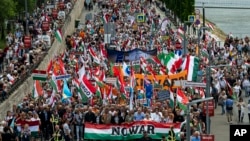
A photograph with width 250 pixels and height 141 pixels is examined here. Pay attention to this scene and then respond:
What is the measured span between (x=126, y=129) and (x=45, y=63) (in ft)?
67.7

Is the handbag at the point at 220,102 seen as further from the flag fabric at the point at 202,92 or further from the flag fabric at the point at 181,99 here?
the flag fabric at the point at 181,99

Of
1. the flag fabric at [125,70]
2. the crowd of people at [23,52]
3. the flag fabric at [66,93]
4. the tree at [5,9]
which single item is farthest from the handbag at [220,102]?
the tree at [5,9]

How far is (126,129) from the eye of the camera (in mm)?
35625

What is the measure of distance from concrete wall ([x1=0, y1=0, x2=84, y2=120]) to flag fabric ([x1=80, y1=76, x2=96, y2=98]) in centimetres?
394

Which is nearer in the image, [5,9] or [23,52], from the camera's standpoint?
[23,52]

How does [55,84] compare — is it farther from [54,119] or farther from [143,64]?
[143,64]

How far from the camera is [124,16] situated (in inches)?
2970

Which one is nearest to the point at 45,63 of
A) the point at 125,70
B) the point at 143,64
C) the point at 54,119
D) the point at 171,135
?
the point at 143,64

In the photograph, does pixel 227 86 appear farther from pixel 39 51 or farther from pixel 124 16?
pixel 124 16

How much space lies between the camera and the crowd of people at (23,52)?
151 ft

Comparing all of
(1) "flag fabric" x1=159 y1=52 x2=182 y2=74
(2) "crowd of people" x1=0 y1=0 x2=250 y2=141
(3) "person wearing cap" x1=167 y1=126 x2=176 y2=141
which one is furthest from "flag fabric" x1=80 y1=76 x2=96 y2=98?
(1) "flag fabric" x1=159 y1=52 x2=182 y2=74

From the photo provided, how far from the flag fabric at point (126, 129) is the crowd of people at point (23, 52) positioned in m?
8.28

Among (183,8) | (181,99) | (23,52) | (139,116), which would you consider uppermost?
(183,8)

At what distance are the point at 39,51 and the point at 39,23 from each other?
459 inches
